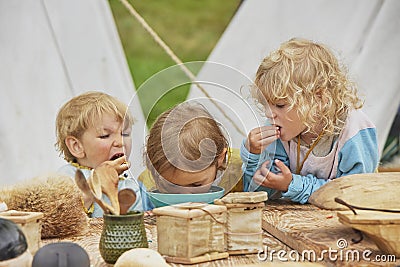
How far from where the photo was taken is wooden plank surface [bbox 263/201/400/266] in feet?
4.20

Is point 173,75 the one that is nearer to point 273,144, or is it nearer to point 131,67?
point 273,144

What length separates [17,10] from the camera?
2.82 m

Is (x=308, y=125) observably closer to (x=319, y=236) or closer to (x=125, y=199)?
(x=319, y=236)

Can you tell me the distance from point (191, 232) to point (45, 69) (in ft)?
5.80

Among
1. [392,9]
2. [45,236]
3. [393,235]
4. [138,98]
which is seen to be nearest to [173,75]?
[138,98]

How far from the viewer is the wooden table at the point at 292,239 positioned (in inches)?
51.2

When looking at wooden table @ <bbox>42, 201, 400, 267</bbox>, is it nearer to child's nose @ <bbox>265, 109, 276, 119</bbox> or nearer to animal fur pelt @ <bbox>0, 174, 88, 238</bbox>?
animal fur pelt @ <bbox>0, 174, 88, 238</bbox>

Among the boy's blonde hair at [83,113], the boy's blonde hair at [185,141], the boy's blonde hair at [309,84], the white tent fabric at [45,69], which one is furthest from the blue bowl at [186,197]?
the white tent fabric at [45,69]

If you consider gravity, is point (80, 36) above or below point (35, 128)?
above

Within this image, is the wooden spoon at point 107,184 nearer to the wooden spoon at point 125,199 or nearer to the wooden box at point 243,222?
the wooden spoon at point 125,199

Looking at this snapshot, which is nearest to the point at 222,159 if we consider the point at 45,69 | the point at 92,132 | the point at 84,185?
the point at 84,185

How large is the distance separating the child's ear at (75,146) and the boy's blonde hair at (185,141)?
613 millimetres

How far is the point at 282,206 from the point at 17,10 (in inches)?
58.7

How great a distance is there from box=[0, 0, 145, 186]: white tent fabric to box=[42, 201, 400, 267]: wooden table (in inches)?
46.7
